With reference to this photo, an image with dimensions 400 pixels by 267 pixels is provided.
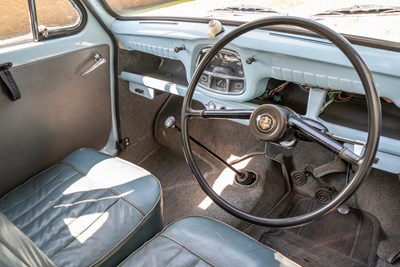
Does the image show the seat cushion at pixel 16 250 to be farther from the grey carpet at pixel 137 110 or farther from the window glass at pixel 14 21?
the grey carpet at pixel 137 110

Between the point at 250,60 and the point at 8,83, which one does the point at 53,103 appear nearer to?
the point at 8,83

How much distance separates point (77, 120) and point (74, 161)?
1.01 ft

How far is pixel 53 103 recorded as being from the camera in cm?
168

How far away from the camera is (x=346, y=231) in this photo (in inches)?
67.1

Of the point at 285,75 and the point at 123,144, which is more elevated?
the point at 285,75

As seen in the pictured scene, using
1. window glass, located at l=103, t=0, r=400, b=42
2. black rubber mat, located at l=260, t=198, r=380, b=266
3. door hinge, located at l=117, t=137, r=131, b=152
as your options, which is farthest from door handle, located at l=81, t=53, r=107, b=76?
black rubber mat, located at l=260, t=198, r=380, b=266

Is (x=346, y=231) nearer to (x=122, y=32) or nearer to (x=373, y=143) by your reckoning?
(x=373, y=143)

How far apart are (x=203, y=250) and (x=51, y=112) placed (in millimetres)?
984

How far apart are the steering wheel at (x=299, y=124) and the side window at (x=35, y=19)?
84 centimetres

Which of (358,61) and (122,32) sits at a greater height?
(358,61)

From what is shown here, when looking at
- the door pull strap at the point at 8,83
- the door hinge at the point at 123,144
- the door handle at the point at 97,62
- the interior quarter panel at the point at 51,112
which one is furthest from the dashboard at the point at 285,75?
the door pull strap at the point at 8,83

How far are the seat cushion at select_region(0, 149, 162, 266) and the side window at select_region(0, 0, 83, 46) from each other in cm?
57

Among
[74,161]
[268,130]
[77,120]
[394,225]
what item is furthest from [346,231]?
[77,120]

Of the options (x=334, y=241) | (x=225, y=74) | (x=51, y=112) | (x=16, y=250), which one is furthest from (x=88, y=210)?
(x=334, y=241)
